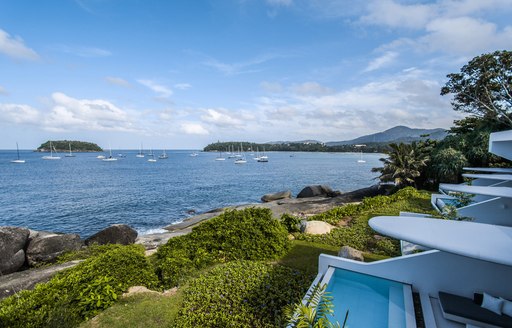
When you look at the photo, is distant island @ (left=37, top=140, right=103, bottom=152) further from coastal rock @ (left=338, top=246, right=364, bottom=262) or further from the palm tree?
coastal rock @ (left=338, top=246, right=364, bottom=262)

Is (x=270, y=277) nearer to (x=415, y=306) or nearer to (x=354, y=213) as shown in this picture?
(x=415, y=306)

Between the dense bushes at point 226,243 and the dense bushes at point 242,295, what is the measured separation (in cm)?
73

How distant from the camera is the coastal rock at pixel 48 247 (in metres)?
12.5

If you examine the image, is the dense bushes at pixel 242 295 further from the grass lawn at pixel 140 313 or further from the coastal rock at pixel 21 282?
the coastal rock at pixel 21 282

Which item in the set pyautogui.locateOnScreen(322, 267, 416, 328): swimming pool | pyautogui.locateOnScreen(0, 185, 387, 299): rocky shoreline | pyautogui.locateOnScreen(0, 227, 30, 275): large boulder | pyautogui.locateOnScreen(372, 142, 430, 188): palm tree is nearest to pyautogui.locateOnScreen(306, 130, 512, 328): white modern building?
pyautogui.locateOnScreen(322, 267, 416, 328): swimming pool

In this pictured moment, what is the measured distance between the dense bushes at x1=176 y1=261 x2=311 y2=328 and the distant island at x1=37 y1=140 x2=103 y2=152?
19734 centimetres

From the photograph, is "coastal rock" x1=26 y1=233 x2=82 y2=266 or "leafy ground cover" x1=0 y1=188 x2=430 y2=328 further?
"coastal rock" x1=26 y1=233 x2=82 y2=266

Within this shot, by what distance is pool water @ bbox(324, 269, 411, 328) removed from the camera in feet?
16.0

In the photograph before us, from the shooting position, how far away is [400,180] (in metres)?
22.7

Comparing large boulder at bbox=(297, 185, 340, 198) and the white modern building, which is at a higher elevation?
the white modern building

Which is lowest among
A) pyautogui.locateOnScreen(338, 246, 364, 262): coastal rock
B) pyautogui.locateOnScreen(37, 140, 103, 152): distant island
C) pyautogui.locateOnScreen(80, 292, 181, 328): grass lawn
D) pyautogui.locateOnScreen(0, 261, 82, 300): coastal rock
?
pyautogui.locateOnScreen(0, 261, 82, 300): coastal rock

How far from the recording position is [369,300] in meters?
5.53

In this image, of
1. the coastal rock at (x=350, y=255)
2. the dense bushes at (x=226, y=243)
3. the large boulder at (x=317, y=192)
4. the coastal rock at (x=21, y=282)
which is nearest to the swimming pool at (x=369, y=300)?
the coastal rock at (x=350, y=255)

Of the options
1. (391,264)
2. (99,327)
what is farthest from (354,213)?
(99,327)
